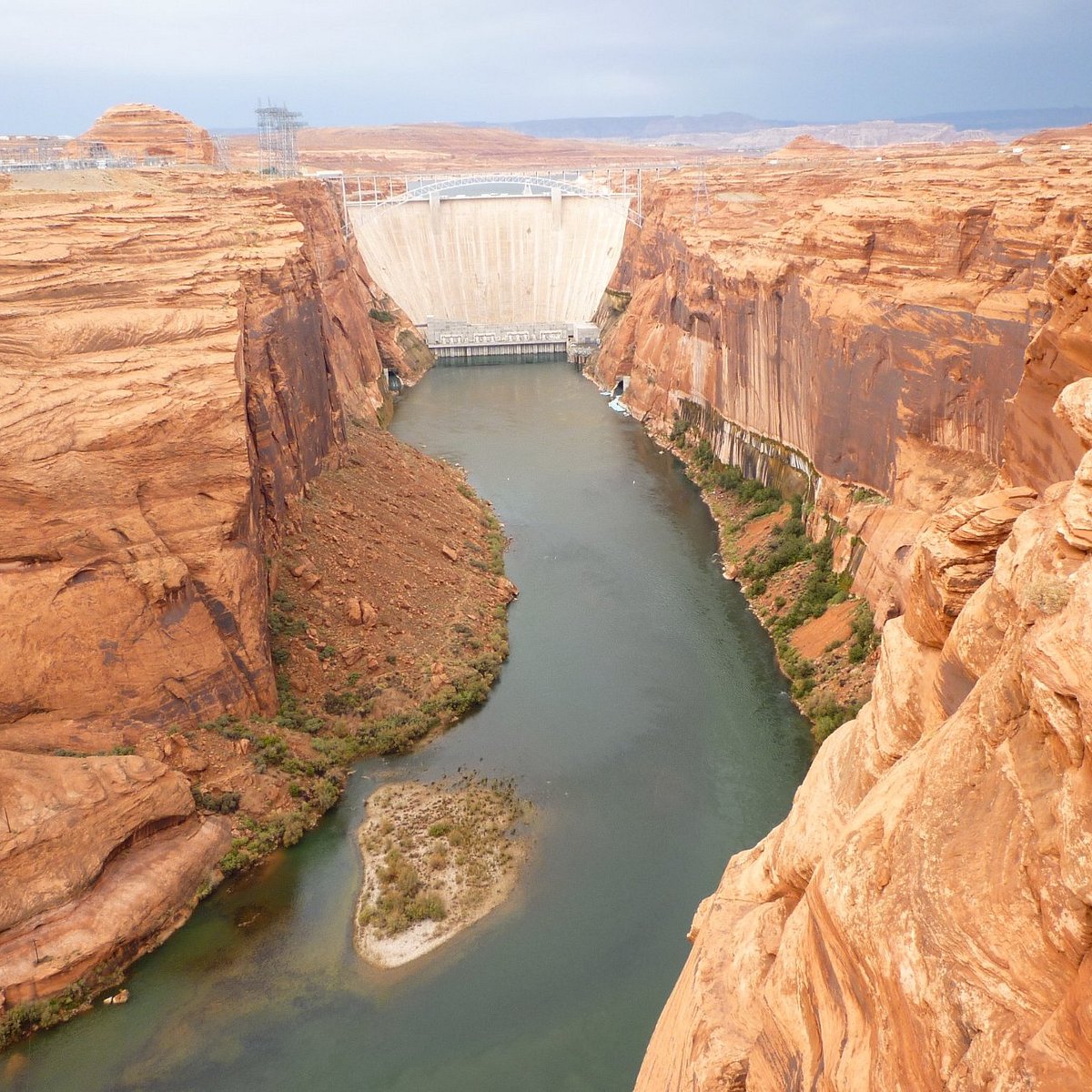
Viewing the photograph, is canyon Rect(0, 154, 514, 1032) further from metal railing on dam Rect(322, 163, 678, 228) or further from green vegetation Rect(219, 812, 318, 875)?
metal railing on dam Rect(322, 163, 678, 228)

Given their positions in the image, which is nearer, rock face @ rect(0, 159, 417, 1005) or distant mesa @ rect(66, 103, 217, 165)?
rock face @ rect(0, 159, 417, 1005)

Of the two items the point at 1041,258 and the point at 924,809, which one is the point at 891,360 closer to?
the point at 1041,258

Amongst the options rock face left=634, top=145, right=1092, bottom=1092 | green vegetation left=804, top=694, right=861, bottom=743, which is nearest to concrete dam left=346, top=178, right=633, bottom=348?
green vegetation left=804, top=694, right=861, bottom=743

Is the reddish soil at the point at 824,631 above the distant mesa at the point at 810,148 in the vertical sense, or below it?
below

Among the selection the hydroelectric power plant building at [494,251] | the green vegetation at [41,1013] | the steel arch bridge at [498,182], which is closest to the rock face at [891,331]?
the green vegetation at [41,1013]

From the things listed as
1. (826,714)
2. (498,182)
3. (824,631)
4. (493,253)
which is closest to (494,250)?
(493,253)

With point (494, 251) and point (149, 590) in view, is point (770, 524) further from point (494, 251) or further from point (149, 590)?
point (494, 251)

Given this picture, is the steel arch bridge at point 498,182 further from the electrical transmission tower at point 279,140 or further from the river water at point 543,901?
the river water at point 543,901
